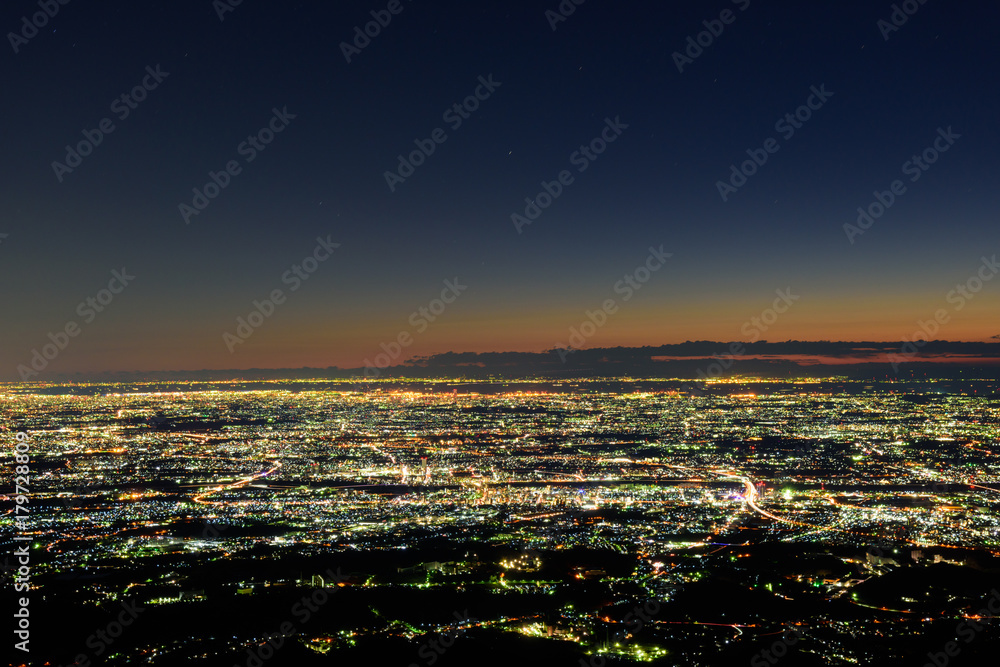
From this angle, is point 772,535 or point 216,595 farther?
point 772,535

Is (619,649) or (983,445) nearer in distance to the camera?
(619,649)

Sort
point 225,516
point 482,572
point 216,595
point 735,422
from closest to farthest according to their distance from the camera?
1. point 216,595
2. point 482,572
3. point 225,516
4. point 735,422

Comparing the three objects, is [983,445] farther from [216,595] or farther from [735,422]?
[216,595]

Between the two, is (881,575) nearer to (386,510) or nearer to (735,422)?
(386,510)

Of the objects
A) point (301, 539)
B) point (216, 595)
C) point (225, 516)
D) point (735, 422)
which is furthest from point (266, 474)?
point (735, 422)

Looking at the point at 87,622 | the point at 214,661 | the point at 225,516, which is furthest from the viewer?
the point at 225,516

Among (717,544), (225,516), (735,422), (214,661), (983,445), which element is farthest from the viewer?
(735,422)

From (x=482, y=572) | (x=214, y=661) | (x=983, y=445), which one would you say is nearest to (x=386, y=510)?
(x=482, y=572)

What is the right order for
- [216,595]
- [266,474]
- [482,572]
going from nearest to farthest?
[216,595] < [482,572] < [266,474]
